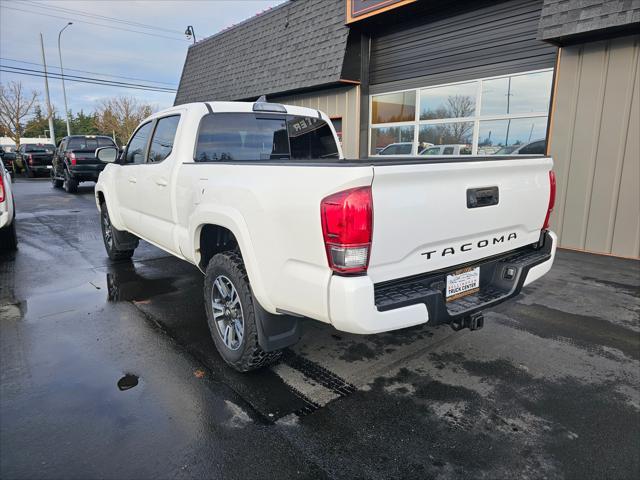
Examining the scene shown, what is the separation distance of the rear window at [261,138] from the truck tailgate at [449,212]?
218 cm

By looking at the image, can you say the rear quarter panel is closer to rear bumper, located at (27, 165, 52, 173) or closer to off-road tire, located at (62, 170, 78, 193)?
off-road tire, located at (62, 170, 78, 193)

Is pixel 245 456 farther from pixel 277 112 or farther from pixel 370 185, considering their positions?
pixel 277 112

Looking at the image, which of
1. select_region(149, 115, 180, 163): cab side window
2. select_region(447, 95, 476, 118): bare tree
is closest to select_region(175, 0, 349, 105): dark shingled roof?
select_region(447, 95, 476, 118): bare tree

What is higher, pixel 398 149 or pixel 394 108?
pixel 394 108

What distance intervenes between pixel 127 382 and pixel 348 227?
6.85 ft

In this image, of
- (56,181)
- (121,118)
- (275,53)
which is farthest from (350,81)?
A: (121,118)

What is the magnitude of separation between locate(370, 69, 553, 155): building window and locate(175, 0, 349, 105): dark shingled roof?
1695mm

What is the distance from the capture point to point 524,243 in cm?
329

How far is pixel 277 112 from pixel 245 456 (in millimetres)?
3196

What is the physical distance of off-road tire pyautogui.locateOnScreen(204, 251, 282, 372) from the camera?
2.93 meters

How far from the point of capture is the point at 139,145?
5.09 meters

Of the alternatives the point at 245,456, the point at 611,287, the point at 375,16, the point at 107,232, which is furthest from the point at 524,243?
the point at 375,16

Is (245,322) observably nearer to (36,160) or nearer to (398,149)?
(398,149)

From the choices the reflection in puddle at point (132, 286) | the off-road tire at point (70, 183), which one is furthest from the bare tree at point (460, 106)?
the off-road tire at point (70, 183)
